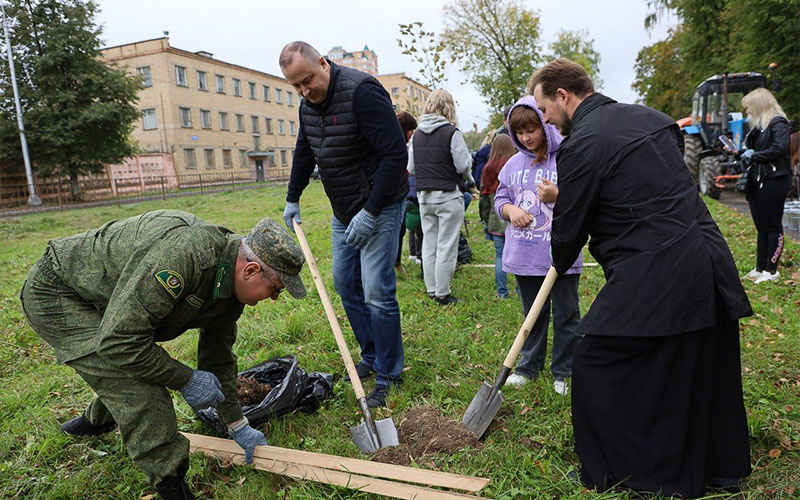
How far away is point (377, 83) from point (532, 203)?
1197 mm

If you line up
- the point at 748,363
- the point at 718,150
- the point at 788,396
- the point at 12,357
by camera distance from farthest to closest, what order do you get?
the point at 718,150 < the point at 12,357 < the point at 748,363 < the point at 788,396

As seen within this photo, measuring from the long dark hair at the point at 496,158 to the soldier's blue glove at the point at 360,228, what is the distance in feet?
7.79

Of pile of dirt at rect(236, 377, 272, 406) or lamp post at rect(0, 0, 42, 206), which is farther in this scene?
lamp post at rect(0, 0, 42, 206)

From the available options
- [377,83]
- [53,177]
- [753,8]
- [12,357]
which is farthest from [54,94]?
[753,8]

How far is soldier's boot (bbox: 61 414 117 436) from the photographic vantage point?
297 cm

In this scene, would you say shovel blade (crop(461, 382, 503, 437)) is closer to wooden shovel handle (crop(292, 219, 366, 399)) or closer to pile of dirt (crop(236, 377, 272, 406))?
wooden shovel handle (crop(292, 219, 366, 399))

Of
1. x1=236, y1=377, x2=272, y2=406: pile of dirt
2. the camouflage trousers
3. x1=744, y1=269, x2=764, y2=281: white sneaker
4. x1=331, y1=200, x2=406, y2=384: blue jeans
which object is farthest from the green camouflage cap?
x1=744, y1=269, x2=764, y2=281: white sneaker

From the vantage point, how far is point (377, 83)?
3070mm

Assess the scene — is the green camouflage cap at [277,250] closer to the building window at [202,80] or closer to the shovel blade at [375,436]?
the shovel blade at [375,436]

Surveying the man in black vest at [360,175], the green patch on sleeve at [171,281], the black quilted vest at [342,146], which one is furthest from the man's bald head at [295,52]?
the green patch on sleeve at [171,281]

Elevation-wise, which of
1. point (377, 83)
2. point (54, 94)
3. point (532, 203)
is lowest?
point (532, 203)

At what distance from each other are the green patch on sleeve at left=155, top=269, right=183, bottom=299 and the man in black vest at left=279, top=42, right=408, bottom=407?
1165mm

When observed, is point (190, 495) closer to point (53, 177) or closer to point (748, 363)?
point (748, 363)

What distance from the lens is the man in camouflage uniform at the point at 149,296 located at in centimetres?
201
